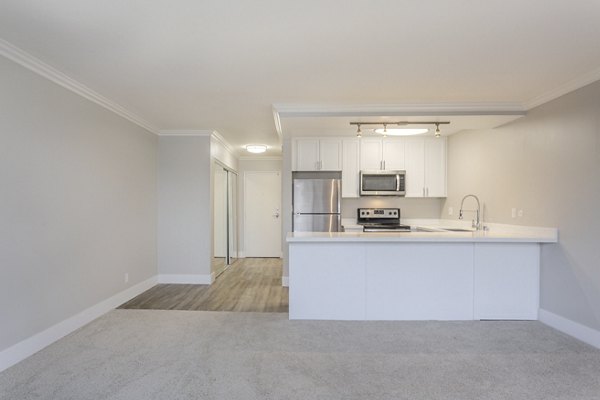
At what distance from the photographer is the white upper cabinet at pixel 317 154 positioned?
4.93 m

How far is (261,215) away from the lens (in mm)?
7469

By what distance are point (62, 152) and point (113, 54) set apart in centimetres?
112

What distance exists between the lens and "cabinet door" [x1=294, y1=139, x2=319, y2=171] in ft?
16.2

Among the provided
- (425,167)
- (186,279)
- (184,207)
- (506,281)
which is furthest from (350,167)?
(186,279)

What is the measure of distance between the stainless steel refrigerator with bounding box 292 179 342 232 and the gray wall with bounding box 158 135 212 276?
138 cm

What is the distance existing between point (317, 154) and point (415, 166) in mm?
1529

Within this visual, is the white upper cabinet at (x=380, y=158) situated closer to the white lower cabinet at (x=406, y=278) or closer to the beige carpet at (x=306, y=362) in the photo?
the white lower cabinet at (x=406, y=278)

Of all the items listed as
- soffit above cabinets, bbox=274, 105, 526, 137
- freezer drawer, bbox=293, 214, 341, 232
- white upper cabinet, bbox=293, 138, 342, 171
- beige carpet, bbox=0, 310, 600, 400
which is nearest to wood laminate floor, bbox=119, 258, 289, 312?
beige carpet, bbox=0, 310, 600, 400

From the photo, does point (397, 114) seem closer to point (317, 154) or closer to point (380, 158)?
point (380, 158)

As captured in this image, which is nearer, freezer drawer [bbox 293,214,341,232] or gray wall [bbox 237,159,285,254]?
freezer drawer [bbox 293,214,341,232]

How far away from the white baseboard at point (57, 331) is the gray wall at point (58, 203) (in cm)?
5

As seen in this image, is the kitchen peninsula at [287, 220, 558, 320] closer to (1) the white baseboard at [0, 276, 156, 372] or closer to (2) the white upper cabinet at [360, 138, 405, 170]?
(2) the white upper cabinet at [360, 138, 405, 170]

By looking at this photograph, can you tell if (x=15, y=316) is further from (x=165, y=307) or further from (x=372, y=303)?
(x=372, y=303)

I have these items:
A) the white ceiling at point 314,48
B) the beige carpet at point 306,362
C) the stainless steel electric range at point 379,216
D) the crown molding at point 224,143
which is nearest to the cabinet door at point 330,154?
the stainless steel electric range at point 379,216
